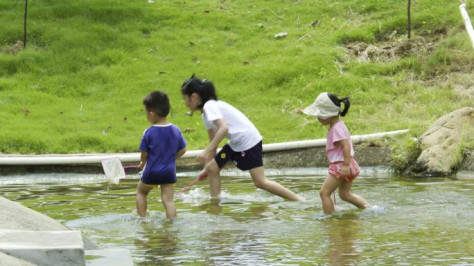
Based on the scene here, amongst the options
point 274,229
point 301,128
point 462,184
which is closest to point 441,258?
point 274,229

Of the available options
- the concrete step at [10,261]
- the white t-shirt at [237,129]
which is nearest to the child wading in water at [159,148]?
the white t-shirt at [237,129]

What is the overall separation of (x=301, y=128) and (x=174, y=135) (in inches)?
247

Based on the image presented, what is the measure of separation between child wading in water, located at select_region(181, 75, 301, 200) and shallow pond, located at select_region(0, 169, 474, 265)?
0.34 m

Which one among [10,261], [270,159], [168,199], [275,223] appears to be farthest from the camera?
[270,159]

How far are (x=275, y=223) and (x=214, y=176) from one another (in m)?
1.84

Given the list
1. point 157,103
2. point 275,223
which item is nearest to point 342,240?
point 275,223

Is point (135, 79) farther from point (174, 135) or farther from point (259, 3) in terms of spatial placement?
point (174, 135)

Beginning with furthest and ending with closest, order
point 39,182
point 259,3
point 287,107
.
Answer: point 259,3, point 287,107, point 39,182

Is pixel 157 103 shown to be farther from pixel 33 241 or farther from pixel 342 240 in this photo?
pixel 33 241

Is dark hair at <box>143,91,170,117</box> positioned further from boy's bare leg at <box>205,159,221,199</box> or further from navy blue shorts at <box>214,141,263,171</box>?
boy's bare leg at <box>205,159,221,199</box>

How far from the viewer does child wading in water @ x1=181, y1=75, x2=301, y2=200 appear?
857 centimetres

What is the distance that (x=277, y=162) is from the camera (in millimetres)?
12398

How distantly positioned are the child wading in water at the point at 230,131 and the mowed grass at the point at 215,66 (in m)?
4.11

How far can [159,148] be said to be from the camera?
793 cm
